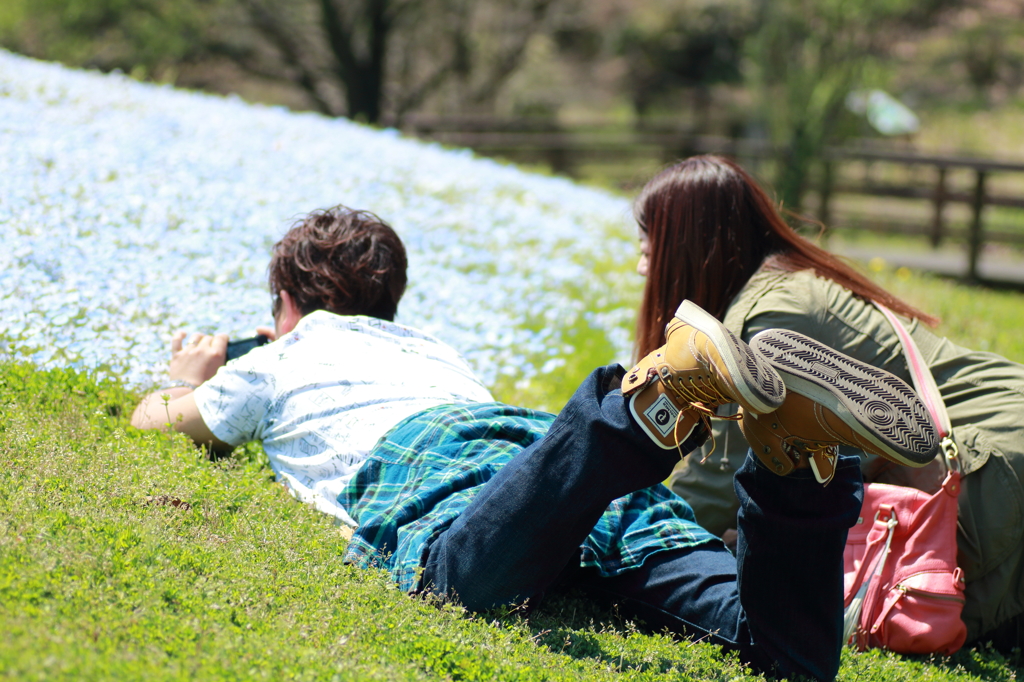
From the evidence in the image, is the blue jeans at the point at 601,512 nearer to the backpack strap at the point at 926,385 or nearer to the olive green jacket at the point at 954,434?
the olive green jacket at the point at 954,434

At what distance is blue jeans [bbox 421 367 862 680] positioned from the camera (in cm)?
226

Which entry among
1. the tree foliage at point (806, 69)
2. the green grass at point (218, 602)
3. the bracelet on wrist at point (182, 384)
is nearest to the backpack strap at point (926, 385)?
the green grass at point (218, 602)

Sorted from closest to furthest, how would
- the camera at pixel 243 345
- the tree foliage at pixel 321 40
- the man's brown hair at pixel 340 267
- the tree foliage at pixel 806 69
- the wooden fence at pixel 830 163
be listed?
the man's brown hair at pixel 340 267, the camera at pixel 243 345, the wooden fence at pixel 830 163, the tree foliage at pixel 806 69, the tree foliage at pixel 321 40

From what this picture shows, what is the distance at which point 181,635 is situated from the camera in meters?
2.06

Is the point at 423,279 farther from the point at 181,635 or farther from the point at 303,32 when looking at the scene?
the point at 303,32

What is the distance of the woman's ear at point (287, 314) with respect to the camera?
3.53m

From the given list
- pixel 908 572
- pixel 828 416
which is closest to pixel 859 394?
pixel 828 416

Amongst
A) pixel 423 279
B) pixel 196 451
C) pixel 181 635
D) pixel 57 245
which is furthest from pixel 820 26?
pixel 181 635

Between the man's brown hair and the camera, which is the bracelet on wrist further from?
the man's brown hair

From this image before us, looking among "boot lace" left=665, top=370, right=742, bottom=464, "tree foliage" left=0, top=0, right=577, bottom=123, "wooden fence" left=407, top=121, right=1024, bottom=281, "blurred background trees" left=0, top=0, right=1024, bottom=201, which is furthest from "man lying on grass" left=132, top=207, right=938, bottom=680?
"tree foliage" left=0, top=0, right=577, bottom=123

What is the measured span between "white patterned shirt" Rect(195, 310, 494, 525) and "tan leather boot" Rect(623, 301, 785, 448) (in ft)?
3.29

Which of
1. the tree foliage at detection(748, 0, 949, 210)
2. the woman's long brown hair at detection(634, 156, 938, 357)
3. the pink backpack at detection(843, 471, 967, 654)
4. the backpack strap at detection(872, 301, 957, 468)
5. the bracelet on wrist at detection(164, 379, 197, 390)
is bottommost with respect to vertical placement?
the pink backpack at detection(843, 471, 967, 654)

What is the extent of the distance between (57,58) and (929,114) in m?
21.0

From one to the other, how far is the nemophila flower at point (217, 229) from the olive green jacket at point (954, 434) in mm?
1969
